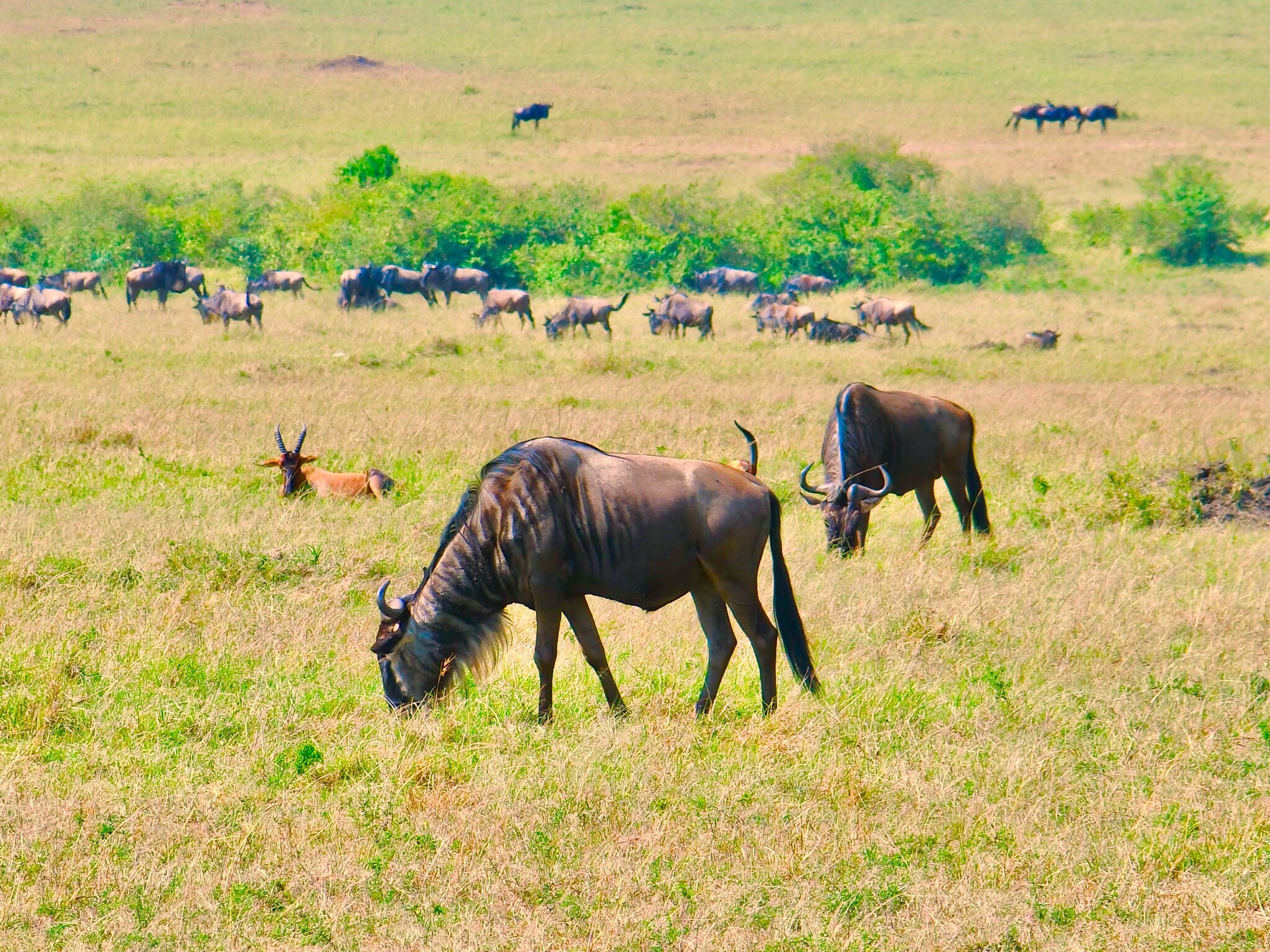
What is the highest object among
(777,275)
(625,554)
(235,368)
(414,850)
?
(625,554)

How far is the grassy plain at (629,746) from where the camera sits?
4.48 meters

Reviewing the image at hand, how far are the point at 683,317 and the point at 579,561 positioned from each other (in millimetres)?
20118

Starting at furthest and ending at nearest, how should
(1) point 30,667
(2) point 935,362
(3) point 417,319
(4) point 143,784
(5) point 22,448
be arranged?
1. (3) point 417,319
2. (2) point 935,362
3. (5) point 22,448
4. (1) point 30,667
5. (4) point 143,784

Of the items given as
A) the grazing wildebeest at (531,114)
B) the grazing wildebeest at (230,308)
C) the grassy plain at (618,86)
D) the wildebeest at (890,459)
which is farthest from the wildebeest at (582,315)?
the grazing wildebeest at (531,114)

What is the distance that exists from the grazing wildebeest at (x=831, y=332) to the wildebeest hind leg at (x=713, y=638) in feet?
61.6

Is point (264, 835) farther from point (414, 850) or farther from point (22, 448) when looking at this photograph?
point (22, 448)

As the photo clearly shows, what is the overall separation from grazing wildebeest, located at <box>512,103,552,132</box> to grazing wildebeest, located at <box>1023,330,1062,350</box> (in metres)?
42.1

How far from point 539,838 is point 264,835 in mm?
998

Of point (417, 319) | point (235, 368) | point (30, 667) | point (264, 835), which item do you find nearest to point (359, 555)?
point (30, 667)

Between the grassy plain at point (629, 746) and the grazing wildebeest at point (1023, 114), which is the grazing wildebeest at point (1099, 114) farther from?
the grassy plain at point (629, 746)

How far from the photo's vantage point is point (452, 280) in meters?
32.2

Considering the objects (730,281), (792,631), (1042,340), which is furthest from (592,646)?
(730,281)

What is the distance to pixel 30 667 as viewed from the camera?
255 inches

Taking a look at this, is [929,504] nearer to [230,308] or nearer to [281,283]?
[230,308]
